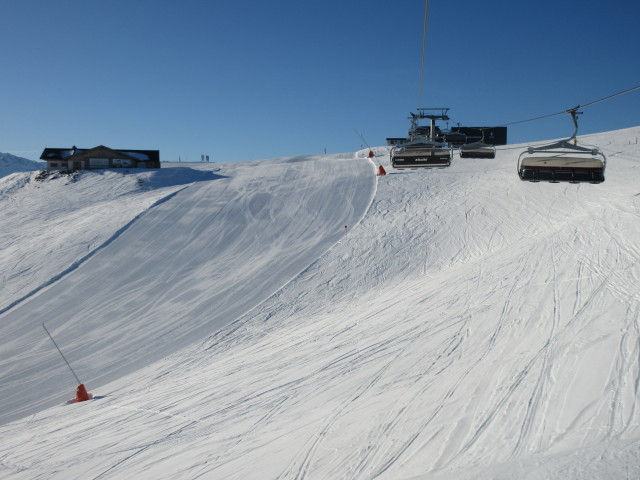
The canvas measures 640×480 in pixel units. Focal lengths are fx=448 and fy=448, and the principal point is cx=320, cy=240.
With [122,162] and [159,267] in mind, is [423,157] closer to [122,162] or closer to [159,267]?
[159,267]

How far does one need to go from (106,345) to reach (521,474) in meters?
11.0

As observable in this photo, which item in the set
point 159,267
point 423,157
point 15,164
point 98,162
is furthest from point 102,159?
point 15,164

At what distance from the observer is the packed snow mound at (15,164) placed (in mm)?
128938

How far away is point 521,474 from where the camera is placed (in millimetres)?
3938

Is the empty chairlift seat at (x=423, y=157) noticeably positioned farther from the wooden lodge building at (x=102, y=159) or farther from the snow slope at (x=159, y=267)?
the wooden lodge building at (x=102, y=159)

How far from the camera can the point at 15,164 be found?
464 feet

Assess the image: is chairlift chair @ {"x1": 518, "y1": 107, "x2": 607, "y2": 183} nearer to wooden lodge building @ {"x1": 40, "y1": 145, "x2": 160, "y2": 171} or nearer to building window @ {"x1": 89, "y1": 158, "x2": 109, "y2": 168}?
wooden lodge building @ {"x1": 40, "y1": 145, "x2": 160, "y2": 171}

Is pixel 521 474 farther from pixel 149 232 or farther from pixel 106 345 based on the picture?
pixel 149 232

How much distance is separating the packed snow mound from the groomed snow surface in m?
129

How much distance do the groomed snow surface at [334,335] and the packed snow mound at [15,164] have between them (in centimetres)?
12857

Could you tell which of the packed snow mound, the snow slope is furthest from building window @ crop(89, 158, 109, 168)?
the packed snow mound

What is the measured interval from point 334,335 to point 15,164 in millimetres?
165441

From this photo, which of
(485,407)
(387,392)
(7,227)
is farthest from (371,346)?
(7,227)

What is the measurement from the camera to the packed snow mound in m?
129
